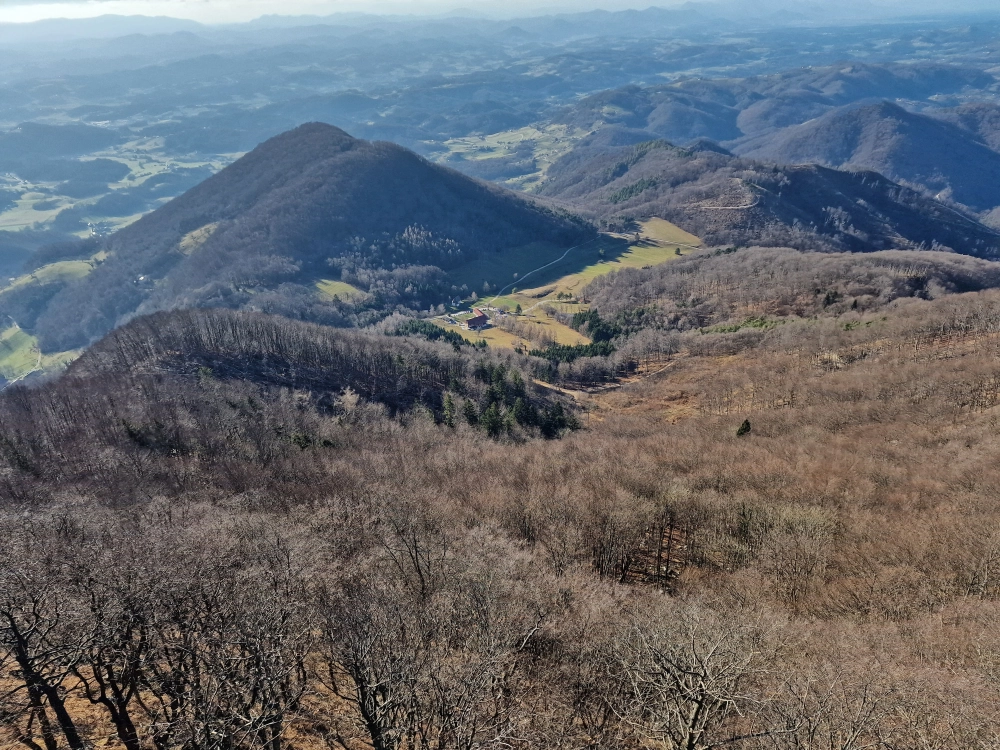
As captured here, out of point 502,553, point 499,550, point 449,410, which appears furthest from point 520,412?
point 502,553

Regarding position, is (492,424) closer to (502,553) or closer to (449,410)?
(449,410)

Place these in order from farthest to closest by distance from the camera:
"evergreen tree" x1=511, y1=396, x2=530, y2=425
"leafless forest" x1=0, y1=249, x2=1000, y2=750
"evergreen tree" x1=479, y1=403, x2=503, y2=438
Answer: "evergreen tree" x1=511, y1=396, x2=530, y2=425 → "evergreen tree" x1=479, y1=403, x2=503, y2=438 → "leafless forest" x1=0, y1=249, x2=1000, y2=750

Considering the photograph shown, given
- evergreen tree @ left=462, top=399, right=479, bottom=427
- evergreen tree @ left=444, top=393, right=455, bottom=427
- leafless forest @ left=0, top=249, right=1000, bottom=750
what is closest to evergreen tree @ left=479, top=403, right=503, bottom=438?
leafless forest @ left=0, top=249, right=1000, bottom=750

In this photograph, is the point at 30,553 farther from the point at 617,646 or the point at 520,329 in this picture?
the point at 520,329

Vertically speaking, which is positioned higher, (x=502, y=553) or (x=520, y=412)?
(x=502, y=553)

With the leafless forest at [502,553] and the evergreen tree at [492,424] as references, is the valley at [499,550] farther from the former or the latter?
the evergreen tree at [492,424]

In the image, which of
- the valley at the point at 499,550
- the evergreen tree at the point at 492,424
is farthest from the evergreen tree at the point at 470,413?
the evergreen tree at the point at 492,424

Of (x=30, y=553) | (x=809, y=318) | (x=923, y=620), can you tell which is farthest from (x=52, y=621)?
(x=809, y=318)

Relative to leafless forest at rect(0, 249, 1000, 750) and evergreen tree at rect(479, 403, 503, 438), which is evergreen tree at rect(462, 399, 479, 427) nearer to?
leafless forest at rect(0, 249, 1000, 750)
